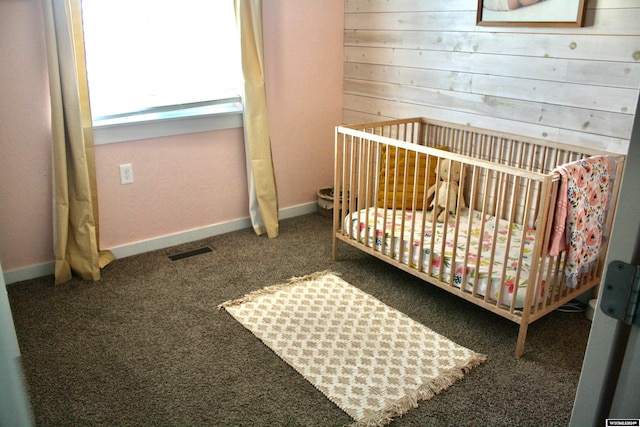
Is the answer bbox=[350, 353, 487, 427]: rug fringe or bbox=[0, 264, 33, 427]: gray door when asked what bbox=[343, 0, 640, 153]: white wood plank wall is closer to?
bbox=[350, 353, 487, 427]: rug fringe

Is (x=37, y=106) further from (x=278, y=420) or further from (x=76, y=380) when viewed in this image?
(x=278, y=420)

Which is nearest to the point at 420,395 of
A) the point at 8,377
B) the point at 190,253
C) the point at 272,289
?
the point at 272,289

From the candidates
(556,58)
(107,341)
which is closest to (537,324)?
(556,58)

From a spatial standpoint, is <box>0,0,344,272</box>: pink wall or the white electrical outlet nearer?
<box>0,0,344,272</box>: pink wall

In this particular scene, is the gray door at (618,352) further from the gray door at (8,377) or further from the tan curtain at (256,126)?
the tan curtain at (256,126)

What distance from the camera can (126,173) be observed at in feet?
10.4

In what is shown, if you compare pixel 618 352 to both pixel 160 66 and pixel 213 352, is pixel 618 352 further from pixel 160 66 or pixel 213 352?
pixel 160 66

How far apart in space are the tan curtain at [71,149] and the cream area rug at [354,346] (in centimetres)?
90

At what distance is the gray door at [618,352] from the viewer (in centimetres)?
82

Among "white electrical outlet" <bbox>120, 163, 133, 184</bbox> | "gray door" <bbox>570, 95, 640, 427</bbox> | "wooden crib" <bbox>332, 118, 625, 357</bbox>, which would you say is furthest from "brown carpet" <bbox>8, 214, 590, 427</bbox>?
"gray door" <bbox>570, 95, 640, 427</bbox>

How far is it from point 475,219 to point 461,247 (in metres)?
0.41

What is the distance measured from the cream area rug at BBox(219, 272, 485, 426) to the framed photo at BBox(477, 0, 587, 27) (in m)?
1.52

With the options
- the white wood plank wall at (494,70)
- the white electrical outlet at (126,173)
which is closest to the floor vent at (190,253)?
the white electrical outlet at (126,173)

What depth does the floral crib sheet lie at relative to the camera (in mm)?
2354
